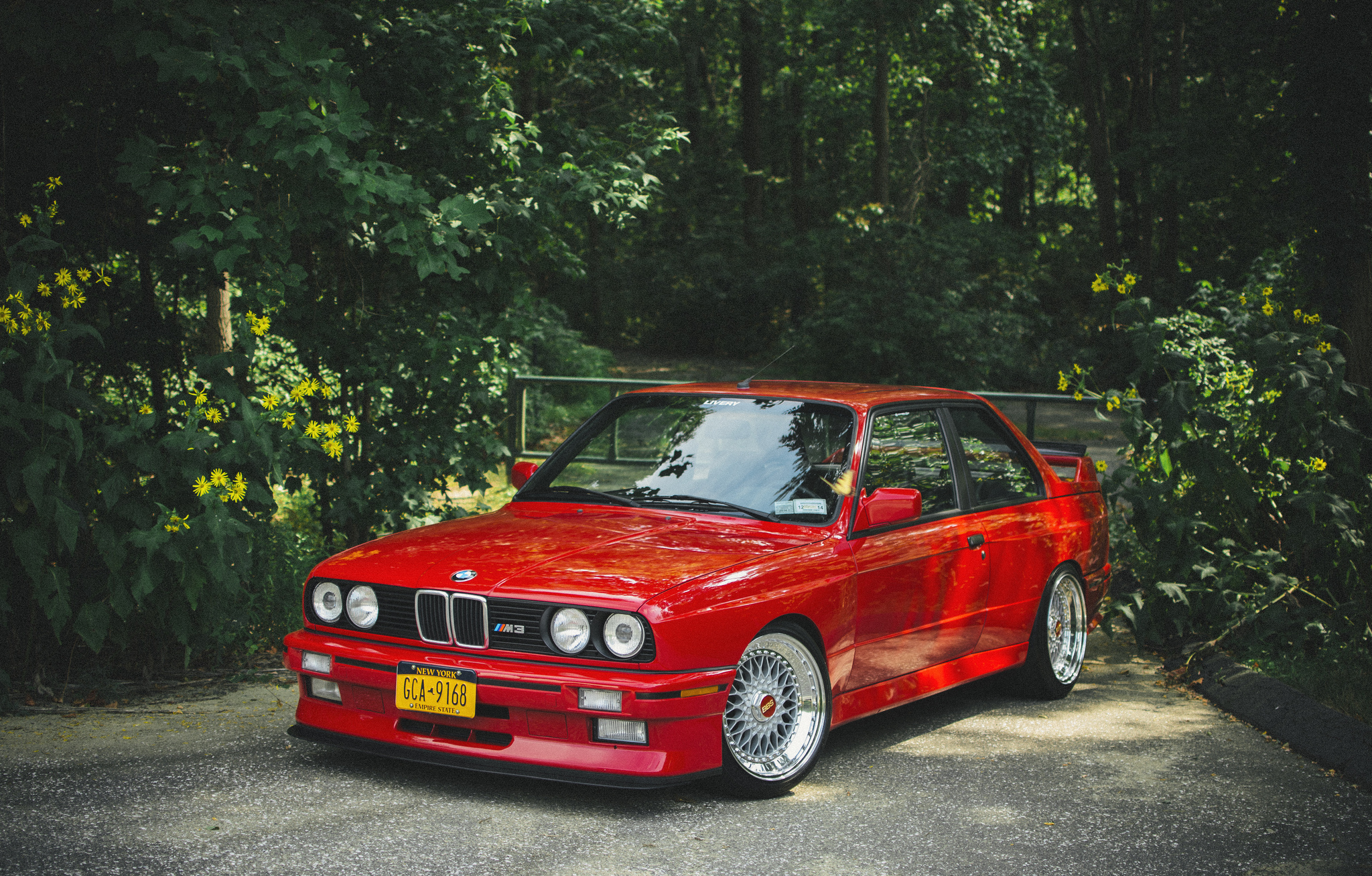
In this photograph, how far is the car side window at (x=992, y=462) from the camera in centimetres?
611

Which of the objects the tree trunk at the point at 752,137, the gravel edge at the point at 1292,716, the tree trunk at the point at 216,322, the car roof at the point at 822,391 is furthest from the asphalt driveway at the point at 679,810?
the tree trunk at the point at 752,137

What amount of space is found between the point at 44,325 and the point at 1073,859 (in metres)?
4.57

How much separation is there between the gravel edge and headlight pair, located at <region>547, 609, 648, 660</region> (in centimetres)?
299

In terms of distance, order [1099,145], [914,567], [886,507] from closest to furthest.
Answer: [886,507] < [914,567] < [1099,145]

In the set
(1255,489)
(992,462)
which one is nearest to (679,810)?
(992,462)

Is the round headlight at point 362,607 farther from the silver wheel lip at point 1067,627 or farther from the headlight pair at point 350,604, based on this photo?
the silver wheel lip at point 1067,627

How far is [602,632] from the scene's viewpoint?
4.22 m

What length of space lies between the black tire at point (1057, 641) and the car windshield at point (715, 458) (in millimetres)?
1650

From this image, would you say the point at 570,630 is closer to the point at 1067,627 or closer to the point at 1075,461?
the point at 1067,627

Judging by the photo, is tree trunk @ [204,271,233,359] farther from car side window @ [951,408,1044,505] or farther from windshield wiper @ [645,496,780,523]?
car side window @ [951,408,1044,505]

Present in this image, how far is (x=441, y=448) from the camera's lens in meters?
7.74

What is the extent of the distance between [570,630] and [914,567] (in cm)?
173

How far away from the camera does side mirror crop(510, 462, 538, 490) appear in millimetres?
5906

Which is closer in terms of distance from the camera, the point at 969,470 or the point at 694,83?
the point at 969,470
